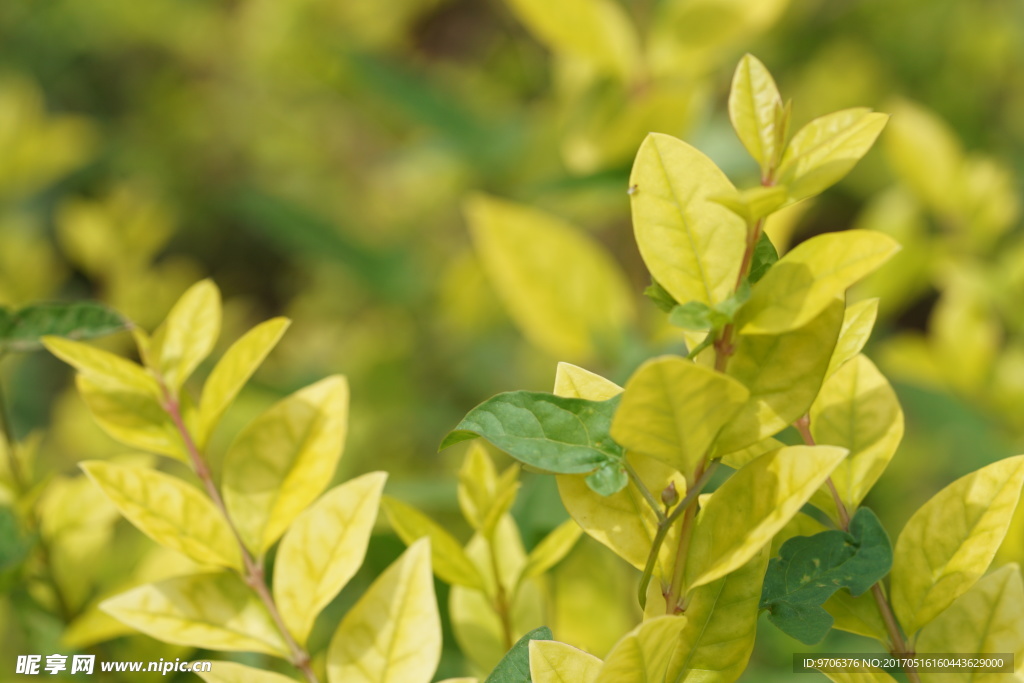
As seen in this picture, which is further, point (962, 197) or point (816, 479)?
point (962, 197)

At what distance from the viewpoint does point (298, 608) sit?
0.39 m

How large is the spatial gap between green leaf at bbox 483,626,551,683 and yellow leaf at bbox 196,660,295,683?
3.4 inches

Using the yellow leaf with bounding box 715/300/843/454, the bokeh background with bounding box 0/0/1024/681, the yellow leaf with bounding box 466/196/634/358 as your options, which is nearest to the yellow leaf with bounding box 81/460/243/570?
the bokeh background with bounding box 0/0/1024/681

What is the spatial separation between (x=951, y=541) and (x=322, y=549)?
270 mm

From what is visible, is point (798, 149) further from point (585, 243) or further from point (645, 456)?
point (585, 243)

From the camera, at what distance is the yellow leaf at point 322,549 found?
1.24ft

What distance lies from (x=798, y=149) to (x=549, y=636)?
Answer: 0.66ft

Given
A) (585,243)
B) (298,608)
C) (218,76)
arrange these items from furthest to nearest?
(218,76)
(585,243)
(298,608)

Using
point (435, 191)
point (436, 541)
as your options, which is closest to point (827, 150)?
point (436, 541)

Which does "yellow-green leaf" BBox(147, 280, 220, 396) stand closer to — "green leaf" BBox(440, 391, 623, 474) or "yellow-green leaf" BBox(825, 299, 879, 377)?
"green leaf" BBox(440, 391, 623, 474)

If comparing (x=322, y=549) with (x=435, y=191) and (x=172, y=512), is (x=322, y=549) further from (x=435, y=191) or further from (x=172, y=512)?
(x=435, y=191)

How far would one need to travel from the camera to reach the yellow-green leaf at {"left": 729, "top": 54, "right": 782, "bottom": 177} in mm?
308

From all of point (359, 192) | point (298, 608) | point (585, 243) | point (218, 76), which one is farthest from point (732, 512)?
point (218, 76)

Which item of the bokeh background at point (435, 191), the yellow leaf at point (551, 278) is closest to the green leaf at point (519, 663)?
the bokeh background at point (435, 191)
